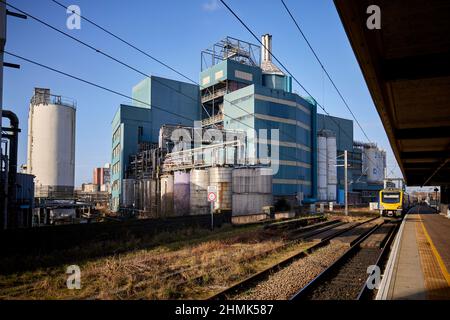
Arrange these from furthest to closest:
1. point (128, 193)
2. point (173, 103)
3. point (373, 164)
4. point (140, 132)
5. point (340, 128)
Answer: point (373, 164) < point (340, 128) < point (173, 103) < point (140, 132) < point (128, 193)

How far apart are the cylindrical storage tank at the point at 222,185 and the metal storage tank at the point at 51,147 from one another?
2186cm

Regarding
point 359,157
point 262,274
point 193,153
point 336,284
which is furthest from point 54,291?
point 359,157

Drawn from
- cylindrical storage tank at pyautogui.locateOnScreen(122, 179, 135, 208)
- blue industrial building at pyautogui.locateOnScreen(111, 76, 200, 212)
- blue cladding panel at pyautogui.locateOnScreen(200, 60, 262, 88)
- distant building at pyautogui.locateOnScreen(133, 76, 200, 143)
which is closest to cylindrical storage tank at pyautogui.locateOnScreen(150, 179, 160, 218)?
cylindrical storage tank at pyautogui.locateOnScreen(122, 179, 135, 208)

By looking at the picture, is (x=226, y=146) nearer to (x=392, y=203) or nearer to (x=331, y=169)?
(x=392, y=203)

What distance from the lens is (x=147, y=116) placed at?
61906 millimetres

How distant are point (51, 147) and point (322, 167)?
1840 inches

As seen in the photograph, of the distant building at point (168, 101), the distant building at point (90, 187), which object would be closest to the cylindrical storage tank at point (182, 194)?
the distant building at point (168, 101)

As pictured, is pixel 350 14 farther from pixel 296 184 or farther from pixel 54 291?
pixel 296 184

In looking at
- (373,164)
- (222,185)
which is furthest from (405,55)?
(373,164)

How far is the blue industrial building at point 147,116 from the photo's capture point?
58344 mm

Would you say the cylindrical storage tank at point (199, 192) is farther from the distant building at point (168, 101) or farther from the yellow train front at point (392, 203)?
the distant building at point (168, 101)

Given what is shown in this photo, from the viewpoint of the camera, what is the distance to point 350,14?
6383 millimetres

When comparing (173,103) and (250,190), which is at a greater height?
(173,103)

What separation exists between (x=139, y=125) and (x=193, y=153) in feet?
79.8
